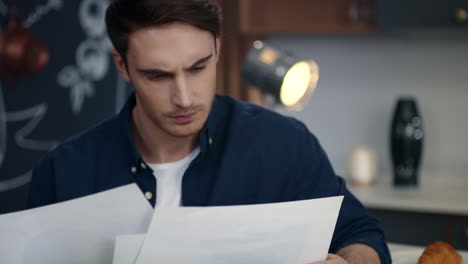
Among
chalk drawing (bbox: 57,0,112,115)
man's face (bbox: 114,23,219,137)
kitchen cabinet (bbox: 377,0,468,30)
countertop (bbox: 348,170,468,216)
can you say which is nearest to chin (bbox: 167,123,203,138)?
man's face (bbox: 114,23,219,137)

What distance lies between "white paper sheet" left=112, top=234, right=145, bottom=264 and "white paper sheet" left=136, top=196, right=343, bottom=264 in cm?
2

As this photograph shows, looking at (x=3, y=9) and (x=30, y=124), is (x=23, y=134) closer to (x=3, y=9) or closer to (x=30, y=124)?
(x=30, y=124)

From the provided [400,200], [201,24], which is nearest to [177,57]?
[201,24]

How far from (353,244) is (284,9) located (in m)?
1.71

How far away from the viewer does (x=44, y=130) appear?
281cm

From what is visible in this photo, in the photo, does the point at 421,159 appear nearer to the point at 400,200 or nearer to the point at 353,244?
the point at 400,200

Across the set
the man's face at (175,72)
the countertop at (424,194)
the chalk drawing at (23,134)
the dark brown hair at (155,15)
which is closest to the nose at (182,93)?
the man's face at (175,72)

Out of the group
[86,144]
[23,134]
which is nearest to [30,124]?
[23,134]

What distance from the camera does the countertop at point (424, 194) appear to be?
234 centimetres

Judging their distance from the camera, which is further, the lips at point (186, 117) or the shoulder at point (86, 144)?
the shoulder at point (86, 144)

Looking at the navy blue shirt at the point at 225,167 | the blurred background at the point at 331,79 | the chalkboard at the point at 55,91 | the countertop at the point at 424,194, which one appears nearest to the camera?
the navy blue shirt at the point at 225,167

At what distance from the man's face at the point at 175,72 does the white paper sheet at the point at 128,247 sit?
0.34 meters

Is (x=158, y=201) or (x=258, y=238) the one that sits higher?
(x=258, y=238)

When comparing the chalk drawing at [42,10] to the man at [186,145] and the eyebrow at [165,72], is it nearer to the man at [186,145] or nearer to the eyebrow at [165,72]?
the man at [186,145]
